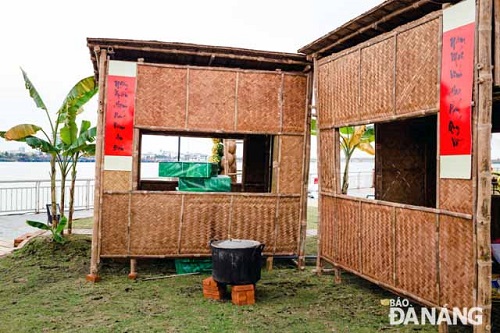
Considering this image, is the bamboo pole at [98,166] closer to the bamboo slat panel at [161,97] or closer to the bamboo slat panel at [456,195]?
the bamboo slat panel at [161,97]

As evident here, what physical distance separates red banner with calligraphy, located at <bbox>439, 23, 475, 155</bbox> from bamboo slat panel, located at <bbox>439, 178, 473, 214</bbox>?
288mm

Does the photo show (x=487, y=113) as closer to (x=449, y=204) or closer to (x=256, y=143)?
(x=449, y=204)

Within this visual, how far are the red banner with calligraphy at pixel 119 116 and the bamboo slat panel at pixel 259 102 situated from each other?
5.45ft

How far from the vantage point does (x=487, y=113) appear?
3.68 meters

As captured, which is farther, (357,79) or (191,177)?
(191,177)

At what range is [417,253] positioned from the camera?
14.9 feet

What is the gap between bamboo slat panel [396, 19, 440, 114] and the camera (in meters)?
4.30

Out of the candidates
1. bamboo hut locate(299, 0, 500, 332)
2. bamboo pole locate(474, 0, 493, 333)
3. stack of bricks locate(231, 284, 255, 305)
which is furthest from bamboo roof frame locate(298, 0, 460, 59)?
stack of bricks locate(231, 284, 255, 305)

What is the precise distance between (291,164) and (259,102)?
1.14m

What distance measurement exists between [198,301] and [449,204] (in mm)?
3149

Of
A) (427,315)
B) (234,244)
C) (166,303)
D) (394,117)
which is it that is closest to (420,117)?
(394,117)

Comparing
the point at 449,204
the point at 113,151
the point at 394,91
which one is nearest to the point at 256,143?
the point at 113,151

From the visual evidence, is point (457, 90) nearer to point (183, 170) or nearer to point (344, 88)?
point (344, 88)

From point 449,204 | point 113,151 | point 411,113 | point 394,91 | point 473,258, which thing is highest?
point 394,91
